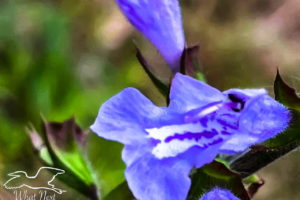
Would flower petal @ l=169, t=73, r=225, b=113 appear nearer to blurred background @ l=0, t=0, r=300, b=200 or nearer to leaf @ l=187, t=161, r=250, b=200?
leaf @ l=187, t=161, r=250, b=200

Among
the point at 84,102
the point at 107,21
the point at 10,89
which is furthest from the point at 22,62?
the point at 107,21

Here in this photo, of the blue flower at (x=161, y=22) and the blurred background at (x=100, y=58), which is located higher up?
the blue flower at (x=161, y=22)

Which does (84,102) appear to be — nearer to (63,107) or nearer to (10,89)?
(63,107)

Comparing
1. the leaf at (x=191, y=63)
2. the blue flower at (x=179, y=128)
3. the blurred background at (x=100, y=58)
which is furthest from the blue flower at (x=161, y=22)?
the blurred background at (x=100, y=58)

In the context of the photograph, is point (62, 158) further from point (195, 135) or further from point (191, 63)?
point (195, 135)

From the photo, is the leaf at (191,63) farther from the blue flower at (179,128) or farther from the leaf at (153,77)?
the blue flower at (179,128)

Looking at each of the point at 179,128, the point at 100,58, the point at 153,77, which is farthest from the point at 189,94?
the point at 100,58
